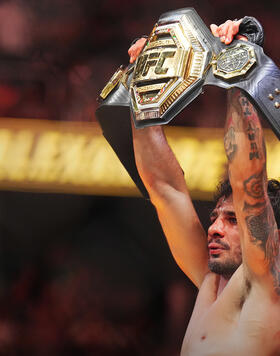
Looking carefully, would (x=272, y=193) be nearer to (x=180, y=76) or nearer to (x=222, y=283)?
(x=222, y=283)

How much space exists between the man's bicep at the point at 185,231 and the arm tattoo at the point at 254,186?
377 millimetres

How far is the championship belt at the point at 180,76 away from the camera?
1.62 m

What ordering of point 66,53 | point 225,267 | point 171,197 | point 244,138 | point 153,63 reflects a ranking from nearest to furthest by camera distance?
point 244,138
point 153,63
point 225,267
point 171,197
point 66,53

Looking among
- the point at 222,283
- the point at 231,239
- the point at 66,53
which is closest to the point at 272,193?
the point at 231,239

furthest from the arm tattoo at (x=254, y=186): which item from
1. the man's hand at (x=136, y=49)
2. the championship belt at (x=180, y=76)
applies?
the man's hand at (x=136, y=49)

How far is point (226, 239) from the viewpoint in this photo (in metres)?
1.99

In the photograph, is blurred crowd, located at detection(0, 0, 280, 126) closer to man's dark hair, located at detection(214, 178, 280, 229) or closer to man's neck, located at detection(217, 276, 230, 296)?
man's dark hair, located at detection(214, 178, 280, 229)

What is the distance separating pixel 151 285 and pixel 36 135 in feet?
2.24

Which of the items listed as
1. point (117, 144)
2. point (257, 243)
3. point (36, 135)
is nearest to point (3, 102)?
point (36, 135)

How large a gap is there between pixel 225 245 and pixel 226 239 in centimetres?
2

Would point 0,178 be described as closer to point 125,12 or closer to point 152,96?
point 125,12

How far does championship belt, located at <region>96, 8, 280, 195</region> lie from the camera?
1.62 meters

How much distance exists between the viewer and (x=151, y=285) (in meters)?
2.68

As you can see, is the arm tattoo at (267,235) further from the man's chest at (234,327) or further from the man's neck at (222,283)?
the man's neck at (222,283)
